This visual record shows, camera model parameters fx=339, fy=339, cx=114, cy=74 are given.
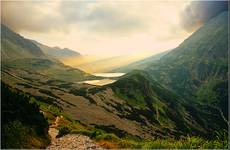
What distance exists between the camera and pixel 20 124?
29.0 meters

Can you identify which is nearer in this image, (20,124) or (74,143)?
(20,124)

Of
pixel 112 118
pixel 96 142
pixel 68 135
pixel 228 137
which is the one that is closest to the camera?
pixel 228 137

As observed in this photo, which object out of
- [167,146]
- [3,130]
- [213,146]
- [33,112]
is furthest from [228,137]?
[33,112]

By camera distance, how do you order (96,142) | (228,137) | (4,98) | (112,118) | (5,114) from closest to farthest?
(228,137) < (5,114) < (4,98) < (96,142) < (112,118)

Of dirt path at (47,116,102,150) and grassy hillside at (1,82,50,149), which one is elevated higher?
grassy hillside at (1,82,50,149)

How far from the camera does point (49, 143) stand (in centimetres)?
3331

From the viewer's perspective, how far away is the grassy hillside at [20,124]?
2617 cm

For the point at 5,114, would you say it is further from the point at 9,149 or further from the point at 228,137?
the point at 228,137

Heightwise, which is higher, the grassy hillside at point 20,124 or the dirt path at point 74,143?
the grassy hillside at point 20,124

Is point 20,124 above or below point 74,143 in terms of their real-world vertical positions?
above

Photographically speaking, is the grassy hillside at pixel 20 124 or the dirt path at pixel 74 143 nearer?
the grassy hillside at pixel 20 124

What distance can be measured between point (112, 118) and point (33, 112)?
153m

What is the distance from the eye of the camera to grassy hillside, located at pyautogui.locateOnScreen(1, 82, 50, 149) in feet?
85.9

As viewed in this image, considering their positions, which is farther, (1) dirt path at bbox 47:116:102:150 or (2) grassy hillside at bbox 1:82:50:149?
(1) dirt path at bbox 47:116:102:150
